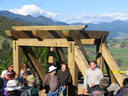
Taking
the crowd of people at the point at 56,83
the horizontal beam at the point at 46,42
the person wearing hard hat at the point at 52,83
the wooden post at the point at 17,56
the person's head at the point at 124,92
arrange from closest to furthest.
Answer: the person's head at the point at 124,92 → the crowd of people at the point at 56,83 → the person wearing hard hat at the point at 52,83 → the horizontal beam at the point at 46,42 → the wooden post at the point at 17,56

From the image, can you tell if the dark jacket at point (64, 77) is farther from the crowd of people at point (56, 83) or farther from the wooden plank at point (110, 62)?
the wooden plank at point (110, 62)

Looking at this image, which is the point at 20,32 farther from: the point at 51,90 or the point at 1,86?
the point at 1,86

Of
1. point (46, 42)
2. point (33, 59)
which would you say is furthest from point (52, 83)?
point (33, 59)

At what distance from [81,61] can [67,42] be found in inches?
26.1

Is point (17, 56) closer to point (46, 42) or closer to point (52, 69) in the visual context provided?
point (46, 42)

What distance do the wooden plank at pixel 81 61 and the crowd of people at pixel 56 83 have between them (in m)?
0.38

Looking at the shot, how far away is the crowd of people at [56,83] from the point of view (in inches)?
162

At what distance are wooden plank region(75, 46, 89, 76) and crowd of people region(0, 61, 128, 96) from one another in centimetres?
38

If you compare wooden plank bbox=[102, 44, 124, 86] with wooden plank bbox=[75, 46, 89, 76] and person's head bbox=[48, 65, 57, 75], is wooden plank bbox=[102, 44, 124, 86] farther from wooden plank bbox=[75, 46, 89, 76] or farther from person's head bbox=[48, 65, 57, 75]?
person's head bbox=[48, 65, 57, 75]

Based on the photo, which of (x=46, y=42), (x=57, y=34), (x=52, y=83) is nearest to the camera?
(x=52, y=83)

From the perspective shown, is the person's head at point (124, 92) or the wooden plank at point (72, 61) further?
the wooden plank at point (72, 61)

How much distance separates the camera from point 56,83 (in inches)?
231

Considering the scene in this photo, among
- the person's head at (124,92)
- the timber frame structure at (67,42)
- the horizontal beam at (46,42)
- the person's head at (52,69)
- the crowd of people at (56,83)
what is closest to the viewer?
the person's head at (124,92)

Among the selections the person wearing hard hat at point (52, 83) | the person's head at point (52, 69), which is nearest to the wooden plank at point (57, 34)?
the person's head at point (52, 69)
